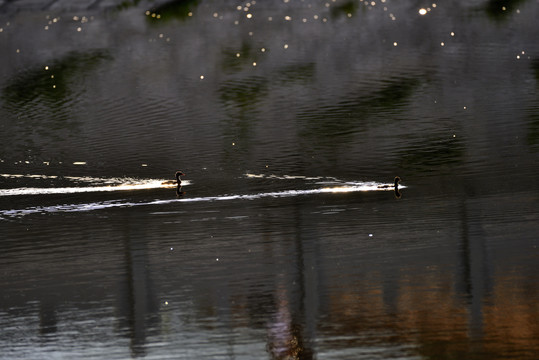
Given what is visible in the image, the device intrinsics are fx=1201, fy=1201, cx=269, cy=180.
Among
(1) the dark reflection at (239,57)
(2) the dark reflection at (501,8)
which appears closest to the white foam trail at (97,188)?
(1) the dark reflection at (239,57)

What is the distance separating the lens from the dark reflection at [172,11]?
5426cm

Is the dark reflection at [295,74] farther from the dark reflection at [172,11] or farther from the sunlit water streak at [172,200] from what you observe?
the sunlit water streak at [172,200]

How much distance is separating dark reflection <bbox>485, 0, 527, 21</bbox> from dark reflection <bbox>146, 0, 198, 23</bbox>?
532 inches

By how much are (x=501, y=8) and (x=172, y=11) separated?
1520 centimetres

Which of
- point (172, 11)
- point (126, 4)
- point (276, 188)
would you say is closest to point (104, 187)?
point (276, 188)

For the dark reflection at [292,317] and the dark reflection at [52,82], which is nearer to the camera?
the dark reflection at [292,317]

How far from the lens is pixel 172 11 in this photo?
5575 centimetres

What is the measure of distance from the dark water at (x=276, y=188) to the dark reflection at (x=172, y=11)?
87.7 inches

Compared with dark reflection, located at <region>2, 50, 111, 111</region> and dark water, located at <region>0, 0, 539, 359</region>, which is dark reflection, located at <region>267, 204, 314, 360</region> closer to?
dark water, located at <region>0, 0, 539, 359</region>

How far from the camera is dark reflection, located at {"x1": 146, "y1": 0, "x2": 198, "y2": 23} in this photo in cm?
5426

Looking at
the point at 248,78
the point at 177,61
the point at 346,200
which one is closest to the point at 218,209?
the point at 346,200

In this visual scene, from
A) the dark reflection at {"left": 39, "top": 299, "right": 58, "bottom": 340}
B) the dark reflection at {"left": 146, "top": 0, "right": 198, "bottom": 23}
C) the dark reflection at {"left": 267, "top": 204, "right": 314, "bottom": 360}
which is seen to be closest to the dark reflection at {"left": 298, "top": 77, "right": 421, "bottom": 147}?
the dark reflection at {"left": 267, "top": 204, "right": 314, "bottom": 360}

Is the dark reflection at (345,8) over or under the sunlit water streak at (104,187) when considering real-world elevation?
over

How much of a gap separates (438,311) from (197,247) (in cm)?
543
